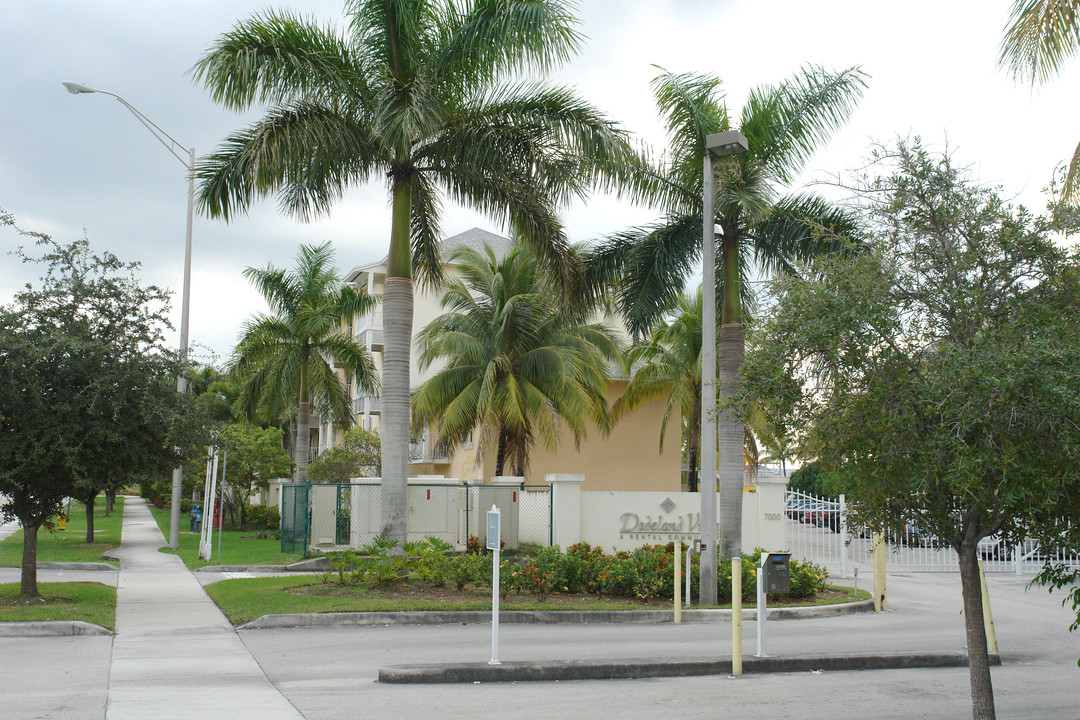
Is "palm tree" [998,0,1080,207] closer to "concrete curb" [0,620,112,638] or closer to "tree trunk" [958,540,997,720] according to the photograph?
"tree trunk" [958,540,997,720]

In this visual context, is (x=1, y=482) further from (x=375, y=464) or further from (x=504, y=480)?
(x=375, y=464)

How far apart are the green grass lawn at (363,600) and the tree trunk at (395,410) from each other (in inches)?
44.1

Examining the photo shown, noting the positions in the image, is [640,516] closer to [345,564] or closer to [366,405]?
[345,564]

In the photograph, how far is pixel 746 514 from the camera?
2197cm

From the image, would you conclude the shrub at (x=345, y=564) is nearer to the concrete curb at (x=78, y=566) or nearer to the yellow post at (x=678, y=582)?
the yellow post at (x=678, y=582)

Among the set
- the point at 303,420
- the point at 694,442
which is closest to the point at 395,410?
the point at 694,442

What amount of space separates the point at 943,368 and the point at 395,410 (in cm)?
1085

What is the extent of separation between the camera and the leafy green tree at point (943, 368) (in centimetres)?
595

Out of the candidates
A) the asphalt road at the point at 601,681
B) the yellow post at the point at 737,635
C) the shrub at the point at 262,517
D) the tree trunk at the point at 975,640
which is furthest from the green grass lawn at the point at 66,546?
the tree trunk at the point at 975,640

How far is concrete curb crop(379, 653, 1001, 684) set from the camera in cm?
942

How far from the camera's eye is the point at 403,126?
47.3 feet

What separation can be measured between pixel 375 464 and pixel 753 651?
25.0 metres

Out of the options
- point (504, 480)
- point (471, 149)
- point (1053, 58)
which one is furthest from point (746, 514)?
point (1053, 58)

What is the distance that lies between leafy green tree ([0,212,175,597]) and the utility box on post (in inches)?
350
